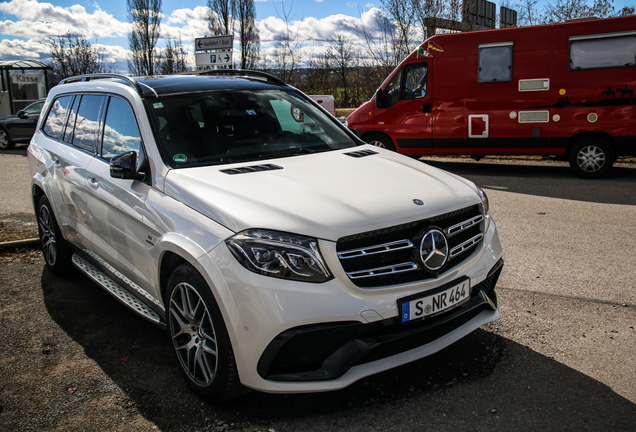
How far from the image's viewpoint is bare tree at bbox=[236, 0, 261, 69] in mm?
32625

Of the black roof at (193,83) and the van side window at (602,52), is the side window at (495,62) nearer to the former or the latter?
the van side window at (602,52)

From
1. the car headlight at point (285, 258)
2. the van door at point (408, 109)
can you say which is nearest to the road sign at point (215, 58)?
the van door at point (408, 109)

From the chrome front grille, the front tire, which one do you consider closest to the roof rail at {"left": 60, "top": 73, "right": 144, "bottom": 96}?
the chrome front grille

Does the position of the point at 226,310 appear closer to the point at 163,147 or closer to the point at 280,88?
the point at 163,147

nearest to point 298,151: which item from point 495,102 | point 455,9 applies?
point 495,102

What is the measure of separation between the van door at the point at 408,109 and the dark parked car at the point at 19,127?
1207 cm

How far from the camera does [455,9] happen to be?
16812 mm

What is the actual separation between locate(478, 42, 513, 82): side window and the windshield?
7203 millimetres

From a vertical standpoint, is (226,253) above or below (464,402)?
above

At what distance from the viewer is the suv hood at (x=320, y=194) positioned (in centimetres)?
262

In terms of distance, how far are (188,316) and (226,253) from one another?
0.57m

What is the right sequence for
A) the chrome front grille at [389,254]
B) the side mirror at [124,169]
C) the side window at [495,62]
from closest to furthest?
the chrome front grille at [389,254]
the side mirror at [124,169]
the side window at [495,62]

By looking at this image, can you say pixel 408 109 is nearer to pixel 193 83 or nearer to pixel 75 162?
pixel 193 83

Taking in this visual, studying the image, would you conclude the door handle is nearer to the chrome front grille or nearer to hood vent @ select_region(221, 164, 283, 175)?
hood vent @ select_region(221, 164, 283, 175)
